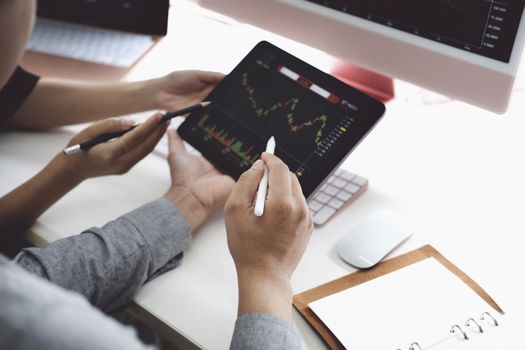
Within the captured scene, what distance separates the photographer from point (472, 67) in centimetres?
76

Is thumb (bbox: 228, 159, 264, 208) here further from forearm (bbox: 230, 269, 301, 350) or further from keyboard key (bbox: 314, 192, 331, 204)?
keyboard key (bbox: 314, 192, 331, 204)

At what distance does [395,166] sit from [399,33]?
214 mm

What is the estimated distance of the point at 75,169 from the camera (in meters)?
0.84

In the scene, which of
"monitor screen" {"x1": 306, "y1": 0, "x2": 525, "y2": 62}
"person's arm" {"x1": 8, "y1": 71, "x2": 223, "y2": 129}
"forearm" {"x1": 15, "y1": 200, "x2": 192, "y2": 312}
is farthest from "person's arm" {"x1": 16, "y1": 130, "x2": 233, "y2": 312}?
"monitor screen" {"x1": 306, "y1": 0, "x2": 525, "y2": 62}

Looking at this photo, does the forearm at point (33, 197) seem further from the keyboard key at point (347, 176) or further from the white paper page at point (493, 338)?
the white paper page at point (493, 338)

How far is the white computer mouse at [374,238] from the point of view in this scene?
0.74 meters

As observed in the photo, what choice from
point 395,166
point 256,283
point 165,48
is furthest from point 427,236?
point 165,48

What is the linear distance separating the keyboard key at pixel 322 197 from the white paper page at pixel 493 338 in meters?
0.27

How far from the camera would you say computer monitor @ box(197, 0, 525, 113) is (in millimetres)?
729

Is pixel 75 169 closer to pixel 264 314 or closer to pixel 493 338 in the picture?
pixel 264 314

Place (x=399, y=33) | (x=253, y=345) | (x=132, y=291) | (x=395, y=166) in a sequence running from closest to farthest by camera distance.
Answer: (x=253, y=345) < (x=132, y=291) < (x=399, y=33) < (x=395, y=166)

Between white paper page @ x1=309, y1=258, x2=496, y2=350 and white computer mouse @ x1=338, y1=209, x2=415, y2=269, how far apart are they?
0.12 feet

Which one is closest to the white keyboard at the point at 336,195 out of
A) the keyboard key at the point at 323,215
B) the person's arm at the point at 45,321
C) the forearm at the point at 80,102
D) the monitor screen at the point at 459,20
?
the keyboard key at the point at 323,215

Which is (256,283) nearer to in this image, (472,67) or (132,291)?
(132,291)
